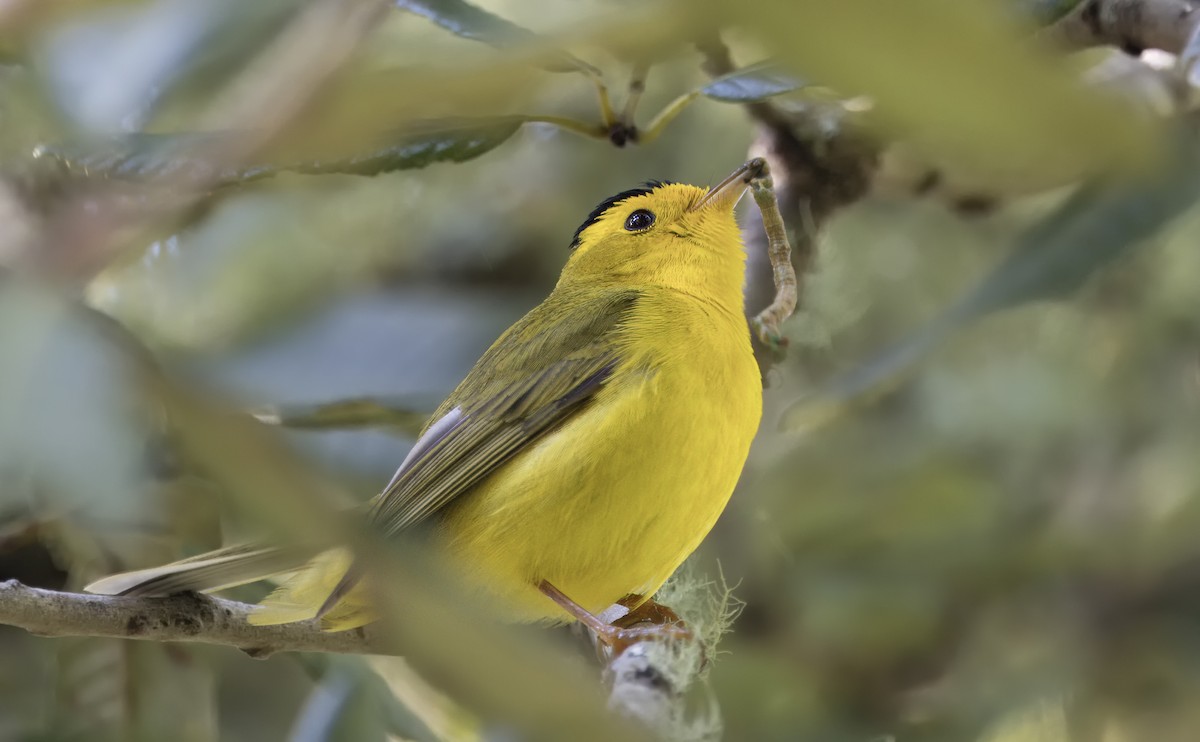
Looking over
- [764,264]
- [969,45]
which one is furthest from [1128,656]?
[969,45]

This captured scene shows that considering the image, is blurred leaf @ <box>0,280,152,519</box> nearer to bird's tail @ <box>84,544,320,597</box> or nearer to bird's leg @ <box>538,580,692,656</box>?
bird's tail @ <box>84,544,320,597</box>

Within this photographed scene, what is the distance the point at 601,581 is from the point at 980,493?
1.35 meters

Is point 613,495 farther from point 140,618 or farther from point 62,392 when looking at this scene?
point 62,392

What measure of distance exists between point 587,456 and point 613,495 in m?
0.06

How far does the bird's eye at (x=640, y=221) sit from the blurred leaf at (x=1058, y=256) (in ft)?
1.16

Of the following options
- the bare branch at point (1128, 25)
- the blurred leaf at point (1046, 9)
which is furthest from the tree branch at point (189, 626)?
the bare branch at point (1128, 25)

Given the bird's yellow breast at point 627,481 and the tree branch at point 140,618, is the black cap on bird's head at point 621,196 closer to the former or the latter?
the bird's yellow breast at point 627,481

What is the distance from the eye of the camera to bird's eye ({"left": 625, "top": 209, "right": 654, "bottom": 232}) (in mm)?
1714

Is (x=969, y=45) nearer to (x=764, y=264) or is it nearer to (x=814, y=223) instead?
(x=764, y=264)

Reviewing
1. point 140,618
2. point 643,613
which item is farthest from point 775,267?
point 140,618

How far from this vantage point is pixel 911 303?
8.32 ft

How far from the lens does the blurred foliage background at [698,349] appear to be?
786mm

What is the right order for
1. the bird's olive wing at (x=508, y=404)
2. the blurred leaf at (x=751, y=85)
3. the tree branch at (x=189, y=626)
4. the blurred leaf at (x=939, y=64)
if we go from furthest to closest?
the bird's olive wing at (x=508, y=404) < the blurred leaf at (x=751, y=85) < the tree branch at (x=189, y=626) < the blurred leaf at (x=939, y=64)

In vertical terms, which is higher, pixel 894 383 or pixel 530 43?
pixel 530 43
